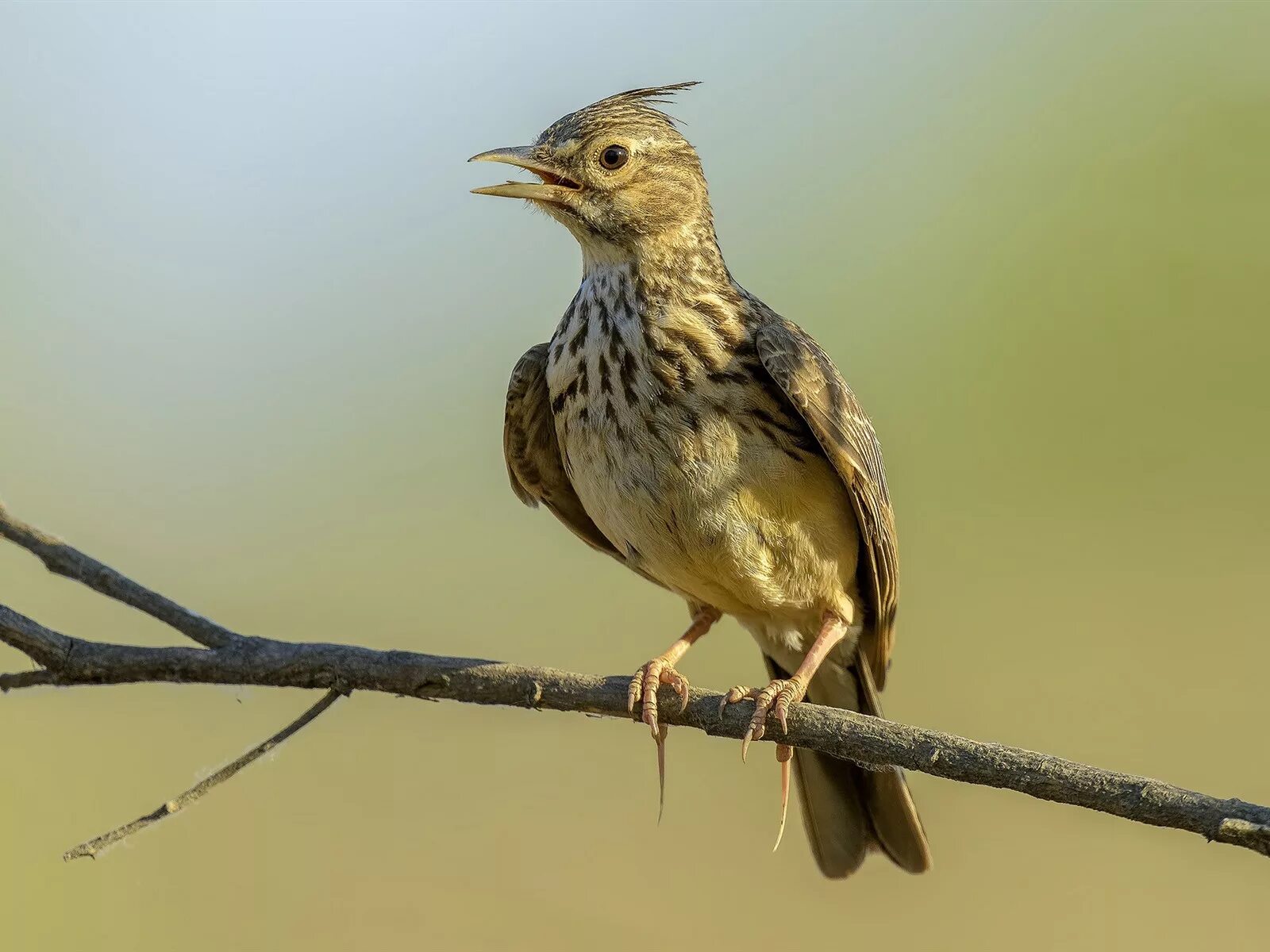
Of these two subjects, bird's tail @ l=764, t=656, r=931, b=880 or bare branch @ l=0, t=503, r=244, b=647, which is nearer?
bare branch @ l=0, t=503, r=244, b=647

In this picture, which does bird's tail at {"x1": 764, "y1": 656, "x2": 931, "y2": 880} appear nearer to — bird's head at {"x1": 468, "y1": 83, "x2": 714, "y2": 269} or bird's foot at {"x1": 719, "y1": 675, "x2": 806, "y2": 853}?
bird's foot at {"x1": 719, "y1": 675, "x2": 806, "y2": 853}

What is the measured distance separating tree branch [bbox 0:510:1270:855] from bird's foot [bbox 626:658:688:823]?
0.03 meters

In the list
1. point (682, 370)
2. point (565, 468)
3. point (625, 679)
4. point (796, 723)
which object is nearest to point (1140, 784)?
point (796, 723)

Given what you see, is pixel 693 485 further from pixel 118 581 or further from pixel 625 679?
pixel 118 581

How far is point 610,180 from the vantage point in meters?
4.55

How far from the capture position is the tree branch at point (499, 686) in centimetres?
293

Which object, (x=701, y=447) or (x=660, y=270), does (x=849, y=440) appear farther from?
(x=660, y=270)

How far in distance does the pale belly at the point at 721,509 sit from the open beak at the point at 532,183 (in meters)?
0.78

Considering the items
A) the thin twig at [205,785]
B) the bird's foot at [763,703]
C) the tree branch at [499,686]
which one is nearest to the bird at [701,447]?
the bird's foot at [763,703]

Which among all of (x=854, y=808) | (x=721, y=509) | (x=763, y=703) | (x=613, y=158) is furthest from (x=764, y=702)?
(x=613, y=158)

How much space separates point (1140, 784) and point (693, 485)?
1.75 m

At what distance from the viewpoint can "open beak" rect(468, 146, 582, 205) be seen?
14.3 feet

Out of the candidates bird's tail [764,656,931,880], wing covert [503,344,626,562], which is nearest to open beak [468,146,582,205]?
wing covert [503,344,626,562]

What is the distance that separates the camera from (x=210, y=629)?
3.54 meters
